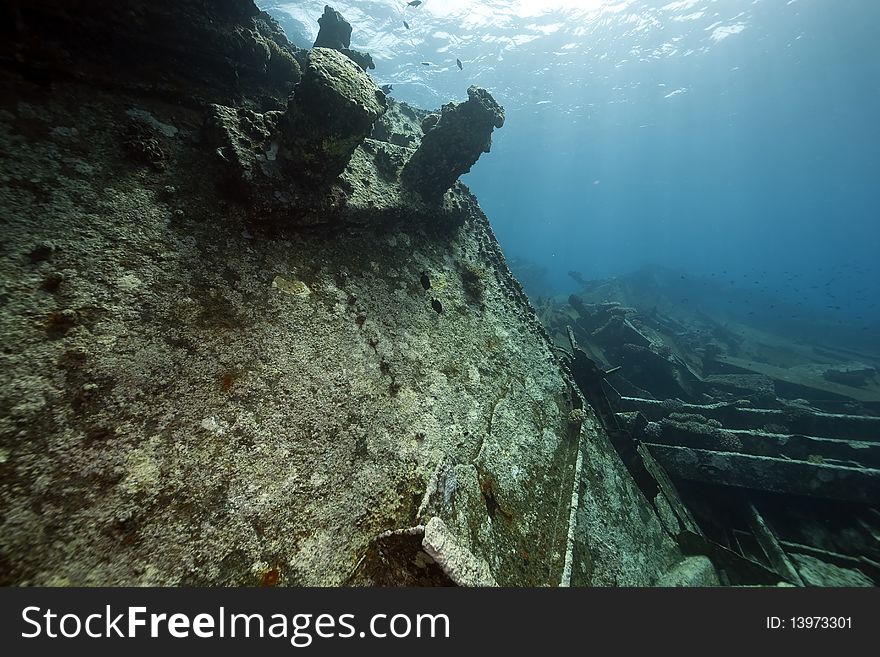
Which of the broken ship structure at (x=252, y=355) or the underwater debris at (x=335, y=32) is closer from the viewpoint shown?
the broken ship structure at (x=252, y=355)

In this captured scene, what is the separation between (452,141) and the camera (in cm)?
376

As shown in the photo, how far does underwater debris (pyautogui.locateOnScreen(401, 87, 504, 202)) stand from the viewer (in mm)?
3719

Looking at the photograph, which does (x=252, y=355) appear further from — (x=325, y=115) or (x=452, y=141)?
(x=452, y=141)

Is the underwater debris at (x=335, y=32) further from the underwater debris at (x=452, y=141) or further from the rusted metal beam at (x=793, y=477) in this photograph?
the rusted metal beam at (x=793, y=477)

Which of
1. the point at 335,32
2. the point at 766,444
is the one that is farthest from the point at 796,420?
the point at 335,32

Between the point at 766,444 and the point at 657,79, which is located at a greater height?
the point at 657,79

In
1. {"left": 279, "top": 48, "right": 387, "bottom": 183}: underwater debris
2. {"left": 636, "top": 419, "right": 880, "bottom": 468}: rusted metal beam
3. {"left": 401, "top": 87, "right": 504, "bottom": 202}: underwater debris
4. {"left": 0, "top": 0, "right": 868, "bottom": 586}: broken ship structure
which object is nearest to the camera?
{"left": 0, "top": 0, "right": 868, "bottom": 586}: broken ship structure

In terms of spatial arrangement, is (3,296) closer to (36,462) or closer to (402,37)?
(36,462)

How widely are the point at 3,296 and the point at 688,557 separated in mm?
5635

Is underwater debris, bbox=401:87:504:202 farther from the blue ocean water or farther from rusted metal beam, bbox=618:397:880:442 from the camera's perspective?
the blue ocean water

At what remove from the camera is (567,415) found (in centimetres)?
388

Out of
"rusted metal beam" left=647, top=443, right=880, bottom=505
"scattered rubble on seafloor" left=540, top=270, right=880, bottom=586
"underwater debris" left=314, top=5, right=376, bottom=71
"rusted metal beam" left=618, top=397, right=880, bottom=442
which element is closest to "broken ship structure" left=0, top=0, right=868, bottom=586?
"scattered rubble on seafloor" left=540, top=270, right=880, bottom=586

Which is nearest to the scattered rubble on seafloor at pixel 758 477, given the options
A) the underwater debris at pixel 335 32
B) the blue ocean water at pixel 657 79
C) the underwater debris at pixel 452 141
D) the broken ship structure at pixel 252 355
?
the broken ship structure at pixel 252 355

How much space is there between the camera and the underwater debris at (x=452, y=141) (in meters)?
3.72
